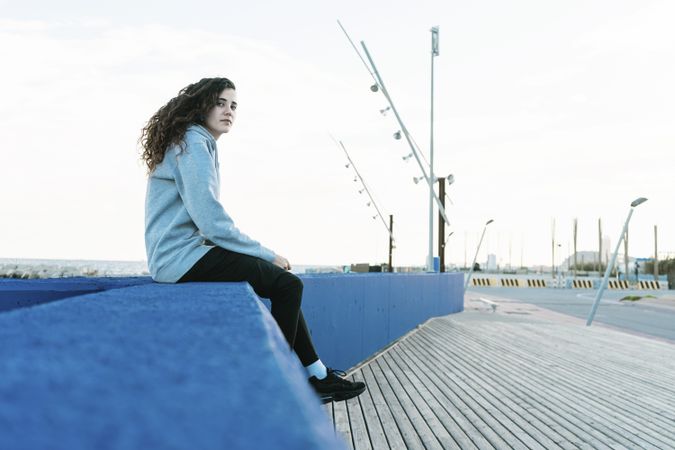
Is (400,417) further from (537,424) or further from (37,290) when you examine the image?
(37,290)

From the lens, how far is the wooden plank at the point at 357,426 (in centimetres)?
369

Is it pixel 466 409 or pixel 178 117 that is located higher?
pixel 178 117

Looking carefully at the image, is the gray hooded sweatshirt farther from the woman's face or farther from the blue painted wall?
the blue painted wall

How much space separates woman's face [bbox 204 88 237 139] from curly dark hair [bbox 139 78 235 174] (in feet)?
0.09

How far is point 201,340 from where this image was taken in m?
0.86

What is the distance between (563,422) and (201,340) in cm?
410

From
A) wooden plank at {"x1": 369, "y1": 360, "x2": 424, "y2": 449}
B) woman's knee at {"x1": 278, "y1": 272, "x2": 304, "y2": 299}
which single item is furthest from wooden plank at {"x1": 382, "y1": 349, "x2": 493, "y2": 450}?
woman's knee at {"x1": 278, "y1": 272, "x2": 304, "y2": 299}

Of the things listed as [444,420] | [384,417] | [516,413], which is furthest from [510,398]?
[384,417]

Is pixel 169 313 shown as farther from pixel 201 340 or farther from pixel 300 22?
pixel 300 22

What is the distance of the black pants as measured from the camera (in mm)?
3172

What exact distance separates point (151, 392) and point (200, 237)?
8.88 ft

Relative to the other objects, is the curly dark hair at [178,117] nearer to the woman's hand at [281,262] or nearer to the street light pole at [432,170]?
the woman's hand at [281,262]

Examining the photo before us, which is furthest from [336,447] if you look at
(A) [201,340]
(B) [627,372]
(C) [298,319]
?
(B) [627,372]

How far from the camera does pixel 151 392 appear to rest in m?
0.62
